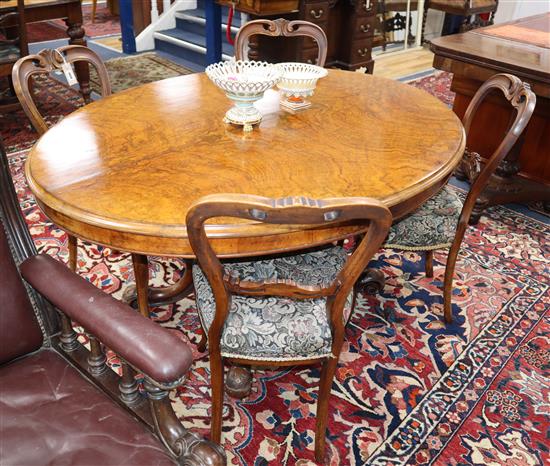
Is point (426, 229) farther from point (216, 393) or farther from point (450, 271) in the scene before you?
point (216, 393)

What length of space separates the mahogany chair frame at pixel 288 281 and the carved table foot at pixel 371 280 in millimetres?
841

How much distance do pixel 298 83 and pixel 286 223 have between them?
100 centimetres

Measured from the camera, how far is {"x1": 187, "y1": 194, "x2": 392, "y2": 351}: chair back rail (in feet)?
3.32

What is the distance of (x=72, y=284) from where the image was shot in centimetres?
115

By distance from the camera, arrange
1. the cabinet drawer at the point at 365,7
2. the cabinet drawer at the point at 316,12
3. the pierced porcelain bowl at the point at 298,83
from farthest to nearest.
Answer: the cabinet drawer at the point at 365,7
the cabinet drawer at the point at 316,12
the pierced porcelain bowl at the point at 298,83

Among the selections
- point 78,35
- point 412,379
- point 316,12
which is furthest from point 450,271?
point 78,35

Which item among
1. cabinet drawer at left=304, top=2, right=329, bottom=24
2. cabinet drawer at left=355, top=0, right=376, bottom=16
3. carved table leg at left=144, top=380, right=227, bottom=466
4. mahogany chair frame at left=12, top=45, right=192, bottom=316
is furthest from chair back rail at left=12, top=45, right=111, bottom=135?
cabinet drawer at left=355, top=0, right=376, bottom=16

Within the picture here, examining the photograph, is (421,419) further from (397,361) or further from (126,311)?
(126,311)

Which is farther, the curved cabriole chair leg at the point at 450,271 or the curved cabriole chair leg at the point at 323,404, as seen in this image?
the curved cabriole chair leg at the point at 450,271

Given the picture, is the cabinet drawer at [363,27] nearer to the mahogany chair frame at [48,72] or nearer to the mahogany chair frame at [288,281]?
the mahogany chair frame at [48,72]

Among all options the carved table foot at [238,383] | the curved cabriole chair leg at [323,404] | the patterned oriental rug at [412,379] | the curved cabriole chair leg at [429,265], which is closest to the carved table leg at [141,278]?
the patterned oriental rug at [412,379]

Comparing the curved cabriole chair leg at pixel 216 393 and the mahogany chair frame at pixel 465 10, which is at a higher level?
the mahogany chair frame at pixel 465 10

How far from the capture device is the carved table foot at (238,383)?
1.80 metres

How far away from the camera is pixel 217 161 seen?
154cm
